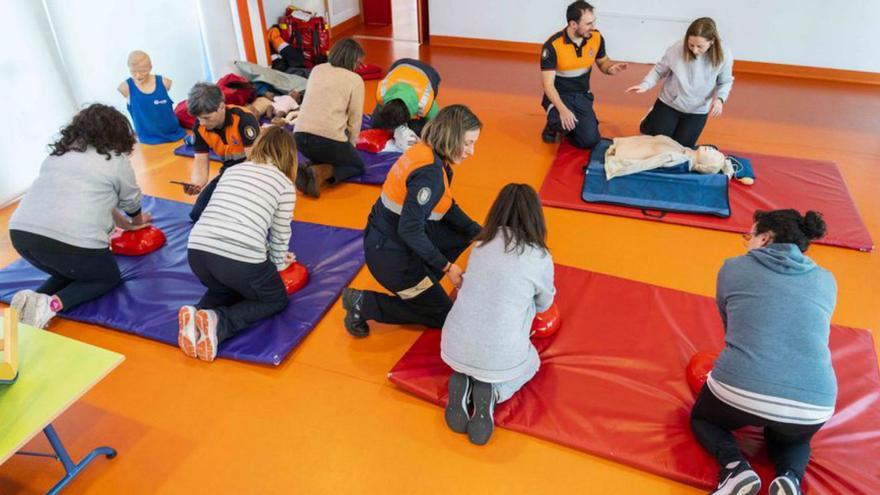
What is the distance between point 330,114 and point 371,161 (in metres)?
0.61

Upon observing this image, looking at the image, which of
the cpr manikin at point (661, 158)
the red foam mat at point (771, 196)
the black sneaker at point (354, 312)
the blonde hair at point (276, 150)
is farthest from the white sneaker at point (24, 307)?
the cpr manikin at point (661, 158)

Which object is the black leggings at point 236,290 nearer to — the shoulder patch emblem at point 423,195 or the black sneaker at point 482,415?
the shoulder patch emblem at point 423,195

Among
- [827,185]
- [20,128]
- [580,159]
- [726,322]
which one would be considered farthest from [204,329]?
[827,185]

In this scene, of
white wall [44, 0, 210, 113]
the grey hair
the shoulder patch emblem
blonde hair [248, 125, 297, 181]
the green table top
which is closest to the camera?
the green table top

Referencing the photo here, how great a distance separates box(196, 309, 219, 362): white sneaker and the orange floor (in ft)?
0.27

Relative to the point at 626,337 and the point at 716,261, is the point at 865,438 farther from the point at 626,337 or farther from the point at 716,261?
the point at 716,261

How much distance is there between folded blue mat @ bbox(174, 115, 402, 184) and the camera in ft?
15.0

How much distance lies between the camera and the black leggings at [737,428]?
2166 millimetres

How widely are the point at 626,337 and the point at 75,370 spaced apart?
237 centimetres

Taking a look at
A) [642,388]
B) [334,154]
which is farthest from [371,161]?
[642,388]

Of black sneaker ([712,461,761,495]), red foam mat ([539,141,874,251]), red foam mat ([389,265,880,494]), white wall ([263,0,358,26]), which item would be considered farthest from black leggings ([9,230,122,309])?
white wall ([263,0,358,26])

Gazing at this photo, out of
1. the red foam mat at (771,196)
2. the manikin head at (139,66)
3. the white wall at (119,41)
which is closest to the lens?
the red foam mat at (771,196)

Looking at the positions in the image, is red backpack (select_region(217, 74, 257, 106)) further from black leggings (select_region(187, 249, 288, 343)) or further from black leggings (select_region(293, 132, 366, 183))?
black leggings (select_region(187, 249, 288, 343))

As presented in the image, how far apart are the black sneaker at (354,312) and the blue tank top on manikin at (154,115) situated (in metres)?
3.20
